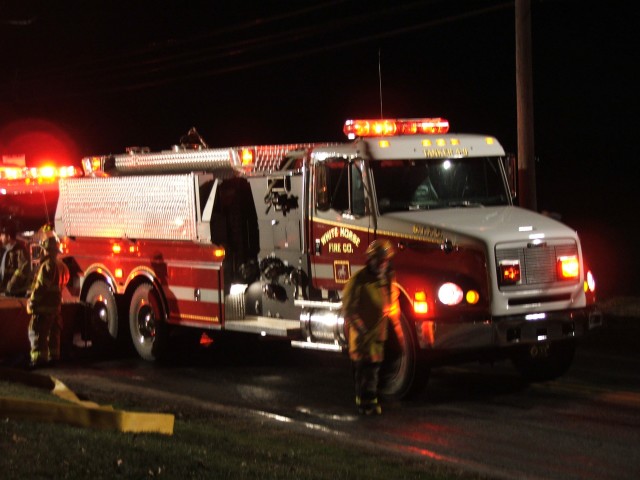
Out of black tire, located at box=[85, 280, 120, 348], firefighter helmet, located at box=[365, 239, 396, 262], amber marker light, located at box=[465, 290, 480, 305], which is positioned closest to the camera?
firefighter helmet, located at box=[365, 239, 396, 262]

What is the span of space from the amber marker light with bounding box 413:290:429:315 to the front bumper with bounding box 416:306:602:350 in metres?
0.13

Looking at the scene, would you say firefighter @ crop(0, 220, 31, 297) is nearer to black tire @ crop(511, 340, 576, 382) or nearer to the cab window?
the cab window

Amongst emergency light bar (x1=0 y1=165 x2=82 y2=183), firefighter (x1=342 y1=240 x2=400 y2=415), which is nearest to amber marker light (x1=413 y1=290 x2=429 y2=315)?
firefighter (x1=342 y1=240 x2=400 y2=415)

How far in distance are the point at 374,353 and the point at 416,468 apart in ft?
8.26

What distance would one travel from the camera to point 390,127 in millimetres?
12570

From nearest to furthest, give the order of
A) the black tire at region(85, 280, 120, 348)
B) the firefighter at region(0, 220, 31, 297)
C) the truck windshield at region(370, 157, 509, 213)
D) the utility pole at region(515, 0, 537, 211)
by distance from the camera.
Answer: the truck windshield at region(370, 157, 509, 213), the black tire at region(85, 280, 120, 348), the utility pole at region(515, 0, 537, 211), the firefighter at region(0, 220, 31, 297)

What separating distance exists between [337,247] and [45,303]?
448cm

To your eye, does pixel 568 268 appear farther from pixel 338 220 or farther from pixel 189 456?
pixel 189 456

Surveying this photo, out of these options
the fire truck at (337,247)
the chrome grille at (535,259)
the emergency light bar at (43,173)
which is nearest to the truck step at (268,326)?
the fire truck at (337,247)

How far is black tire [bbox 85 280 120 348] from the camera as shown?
15.7 metres

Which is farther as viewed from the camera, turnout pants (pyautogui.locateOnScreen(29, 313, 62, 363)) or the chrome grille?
turnout pants (pyautogui.locateOnScreen(29, 313, 62, 363))

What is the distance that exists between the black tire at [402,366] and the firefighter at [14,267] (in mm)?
8223

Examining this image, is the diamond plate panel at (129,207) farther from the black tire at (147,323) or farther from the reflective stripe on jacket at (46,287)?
the reflective stripe on jacket at (46,287)

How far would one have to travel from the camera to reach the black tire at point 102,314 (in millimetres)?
15727
